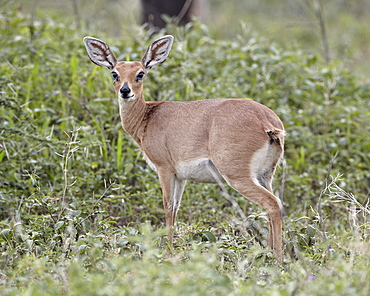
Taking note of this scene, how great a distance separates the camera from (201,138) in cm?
462

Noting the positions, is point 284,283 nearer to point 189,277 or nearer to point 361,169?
point 189,277

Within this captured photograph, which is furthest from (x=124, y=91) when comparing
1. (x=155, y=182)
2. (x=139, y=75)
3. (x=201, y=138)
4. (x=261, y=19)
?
(x=261, y=19)

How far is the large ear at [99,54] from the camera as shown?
16.8 feet

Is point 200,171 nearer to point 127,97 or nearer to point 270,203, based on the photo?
point 270,203

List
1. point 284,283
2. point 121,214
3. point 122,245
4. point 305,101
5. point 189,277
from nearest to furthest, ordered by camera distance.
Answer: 1. point 189,277
2. point 284,283
3. point 122,245
4. point 121,214
5. point 305,101

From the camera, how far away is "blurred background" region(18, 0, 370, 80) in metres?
9.38

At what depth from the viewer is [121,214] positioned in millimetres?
5422

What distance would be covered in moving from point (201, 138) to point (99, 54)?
1.32 m

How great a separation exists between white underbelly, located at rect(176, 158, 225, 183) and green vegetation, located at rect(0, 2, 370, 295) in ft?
1.32

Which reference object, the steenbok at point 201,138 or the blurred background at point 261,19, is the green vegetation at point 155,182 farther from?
the blurred background at point 261,19

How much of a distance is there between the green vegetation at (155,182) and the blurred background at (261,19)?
4.06ft

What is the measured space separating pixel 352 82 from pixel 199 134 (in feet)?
12.3

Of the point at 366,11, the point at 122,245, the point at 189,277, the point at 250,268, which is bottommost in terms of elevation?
the point at 366,11

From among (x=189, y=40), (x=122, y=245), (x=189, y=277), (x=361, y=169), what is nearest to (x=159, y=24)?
(x=189, y=40)
